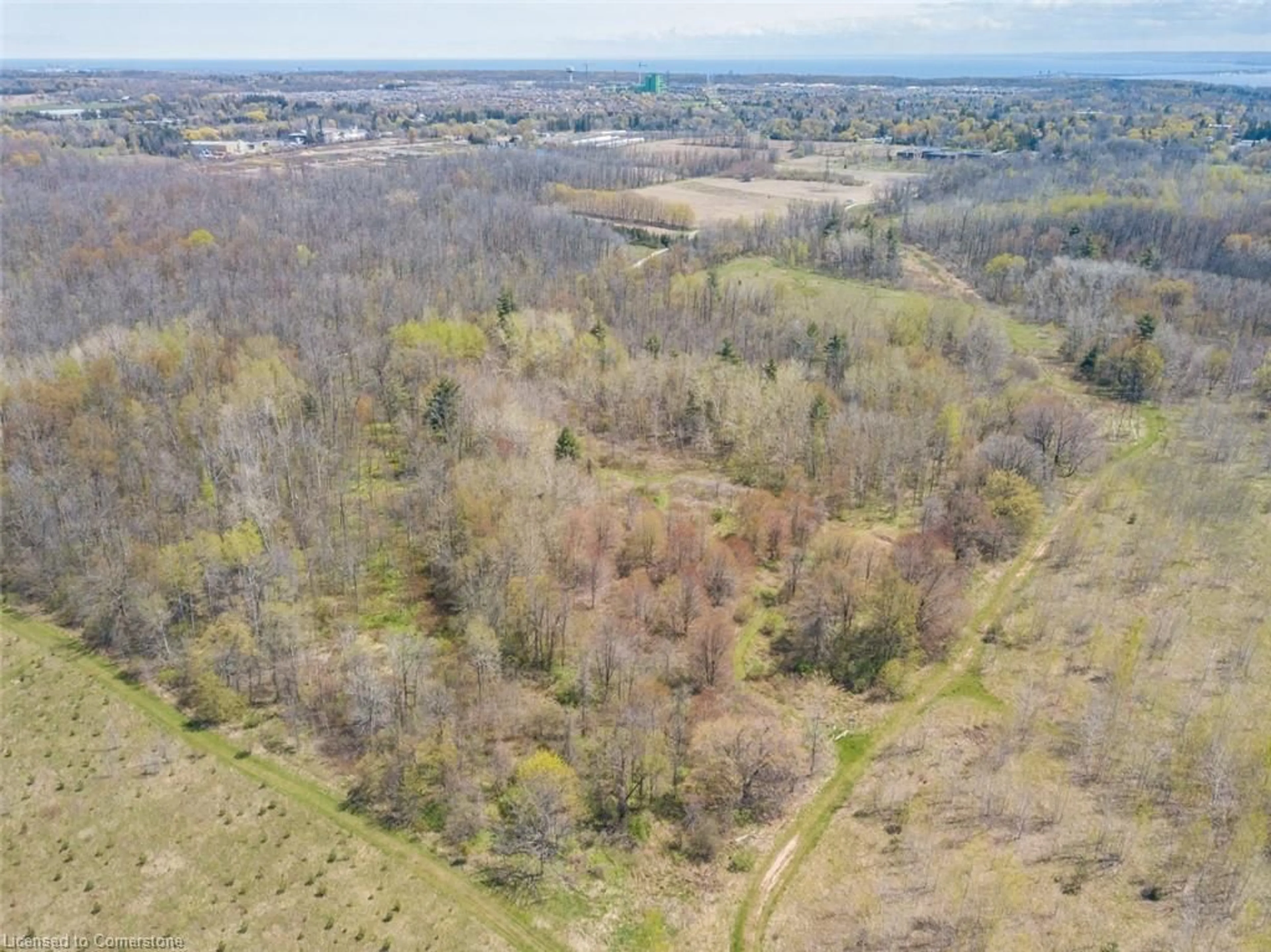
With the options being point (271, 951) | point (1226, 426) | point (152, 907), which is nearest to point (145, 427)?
point (152, 907)

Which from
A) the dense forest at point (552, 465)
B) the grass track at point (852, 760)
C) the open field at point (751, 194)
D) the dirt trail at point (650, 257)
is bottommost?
the grass track at point (852, 760)

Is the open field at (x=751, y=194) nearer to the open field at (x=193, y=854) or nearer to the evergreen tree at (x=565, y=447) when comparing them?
the evergreen tree at (x=565, y=447)

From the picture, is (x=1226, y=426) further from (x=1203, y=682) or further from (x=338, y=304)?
(x=338, y=304)

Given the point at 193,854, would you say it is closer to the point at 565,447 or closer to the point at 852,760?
the point at 852,760

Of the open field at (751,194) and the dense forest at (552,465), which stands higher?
the open field at (751,194)

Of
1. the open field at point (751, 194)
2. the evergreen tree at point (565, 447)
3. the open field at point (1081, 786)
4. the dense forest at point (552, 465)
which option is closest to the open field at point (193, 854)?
the dense forest at point (552, 465)

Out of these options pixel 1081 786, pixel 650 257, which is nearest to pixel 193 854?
pixel 1081 786

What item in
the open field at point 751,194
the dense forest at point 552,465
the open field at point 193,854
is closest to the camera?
the open field at point 193,854
